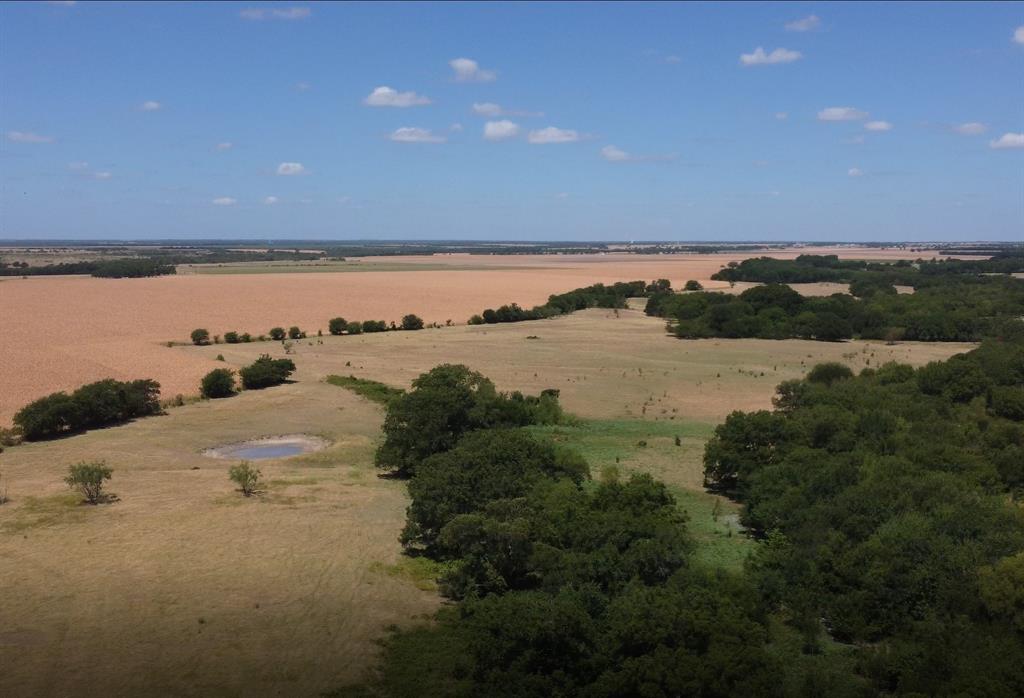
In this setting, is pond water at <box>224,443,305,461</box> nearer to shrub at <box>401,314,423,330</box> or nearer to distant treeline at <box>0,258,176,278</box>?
shrub at <box>401,314,423,330</box>

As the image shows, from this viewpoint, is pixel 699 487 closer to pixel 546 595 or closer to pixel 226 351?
pixel 546 595

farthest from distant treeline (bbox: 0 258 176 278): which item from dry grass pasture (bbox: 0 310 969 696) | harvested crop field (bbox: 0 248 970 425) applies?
dry grass pasture (bbox: 0 310 969 696)

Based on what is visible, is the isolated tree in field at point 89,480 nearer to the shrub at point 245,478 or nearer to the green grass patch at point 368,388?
the shrub at point 245,478

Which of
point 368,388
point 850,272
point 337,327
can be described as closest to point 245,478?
point 368,388

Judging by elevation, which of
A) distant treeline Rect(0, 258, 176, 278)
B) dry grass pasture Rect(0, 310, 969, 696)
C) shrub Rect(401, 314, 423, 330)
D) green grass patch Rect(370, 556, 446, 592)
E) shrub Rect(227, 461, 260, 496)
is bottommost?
green grass patch Rect(370, 556, 446, 592)

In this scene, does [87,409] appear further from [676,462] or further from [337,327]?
[337,327]

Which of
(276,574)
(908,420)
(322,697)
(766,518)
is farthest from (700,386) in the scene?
(322,697)

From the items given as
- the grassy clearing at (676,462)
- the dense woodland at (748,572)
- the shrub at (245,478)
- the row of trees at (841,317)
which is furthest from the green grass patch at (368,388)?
the row of trees at (841,317)

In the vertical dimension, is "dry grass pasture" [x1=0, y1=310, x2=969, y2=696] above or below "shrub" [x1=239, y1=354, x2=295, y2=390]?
below
